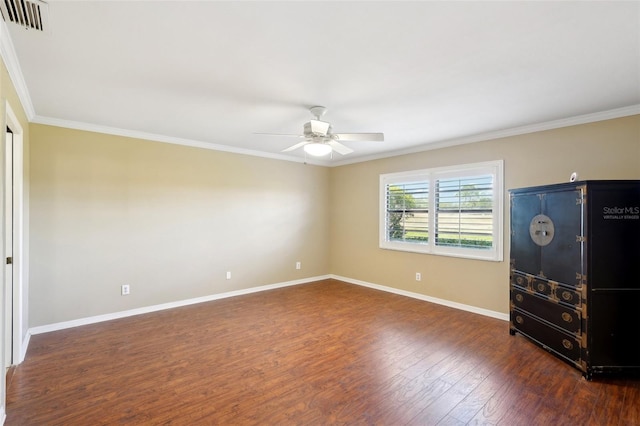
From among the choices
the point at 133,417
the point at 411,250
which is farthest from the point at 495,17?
the point at 411,250

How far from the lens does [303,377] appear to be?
2604mm

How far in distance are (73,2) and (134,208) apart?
306cm

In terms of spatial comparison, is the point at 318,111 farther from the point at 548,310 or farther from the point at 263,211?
the point at 548,310

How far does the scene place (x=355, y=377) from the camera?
2.60 m

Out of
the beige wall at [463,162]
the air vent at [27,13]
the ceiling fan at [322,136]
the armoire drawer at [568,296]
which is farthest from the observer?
the beige wall at [463,162]

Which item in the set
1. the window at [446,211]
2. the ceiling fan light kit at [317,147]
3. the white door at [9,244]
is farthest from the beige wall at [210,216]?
the ceiling fan light kit at [317,147]

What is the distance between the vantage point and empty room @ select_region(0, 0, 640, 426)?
1.95 meters

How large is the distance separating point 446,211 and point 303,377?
3.32 metres

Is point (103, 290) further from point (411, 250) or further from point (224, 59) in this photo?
point (411, 250)

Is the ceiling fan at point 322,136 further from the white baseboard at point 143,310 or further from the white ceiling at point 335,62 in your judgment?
the white baseboard at point 143,310

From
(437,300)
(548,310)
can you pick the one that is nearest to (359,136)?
(548,310)

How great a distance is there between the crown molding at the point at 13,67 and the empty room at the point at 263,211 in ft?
0.09

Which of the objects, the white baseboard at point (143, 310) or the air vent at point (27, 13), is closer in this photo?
the air vent at point (27, 13)

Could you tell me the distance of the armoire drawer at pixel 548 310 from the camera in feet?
9.04
